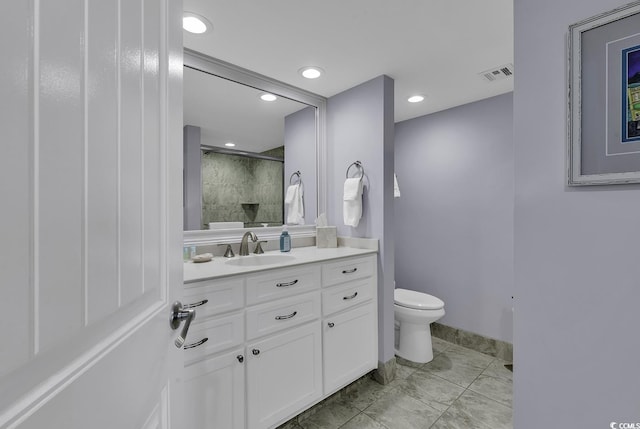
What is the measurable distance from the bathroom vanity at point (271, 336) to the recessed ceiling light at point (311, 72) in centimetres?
137

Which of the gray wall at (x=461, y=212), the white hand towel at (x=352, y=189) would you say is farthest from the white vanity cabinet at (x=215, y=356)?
the gray wall at (x=461, y=212)

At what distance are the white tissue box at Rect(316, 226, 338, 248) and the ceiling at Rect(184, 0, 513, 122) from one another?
121 centimetres

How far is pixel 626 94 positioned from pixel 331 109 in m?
2.01

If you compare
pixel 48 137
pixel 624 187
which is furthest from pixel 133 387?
pixel 624 187

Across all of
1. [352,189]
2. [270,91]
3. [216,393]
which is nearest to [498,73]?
[352,189]

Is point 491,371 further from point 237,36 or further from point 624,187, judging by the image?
point 237,36

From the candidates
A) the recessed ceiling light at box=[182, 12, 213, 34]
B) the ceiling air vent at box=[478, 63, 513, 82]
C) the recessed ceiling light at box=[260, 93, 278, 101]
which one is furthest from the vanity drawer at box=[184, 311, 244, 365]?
the ceiling air vent at box=[478, 63, 513, 82]

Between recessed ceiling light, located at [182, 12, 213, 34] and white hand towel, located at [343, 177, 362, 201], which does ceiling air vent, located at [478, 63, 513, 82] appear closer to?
white hand towel, located at [343, 177, 362, 201]

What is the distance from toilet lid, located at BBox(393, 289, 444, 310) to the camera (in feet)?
7.55

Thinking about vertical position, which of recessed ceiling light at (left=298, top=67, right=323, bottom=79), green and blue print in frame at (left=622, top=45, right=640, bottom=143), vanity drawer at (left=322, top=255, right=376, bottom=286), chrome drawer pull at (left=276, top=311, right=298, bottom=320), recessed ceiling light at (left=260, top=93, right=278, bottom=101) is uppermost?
recessed ceiling light at (left=298, top=67, right=323, bottom=79)

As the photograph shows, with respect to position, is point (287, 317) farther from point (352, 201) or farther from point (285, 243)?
point (352, 201)

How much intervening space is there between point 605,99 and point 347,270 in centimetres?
145

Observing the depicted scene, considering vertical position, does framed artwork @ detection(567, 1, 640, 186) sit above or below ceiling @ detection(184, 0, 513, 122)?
below

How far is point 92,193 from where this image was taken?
38 cm
